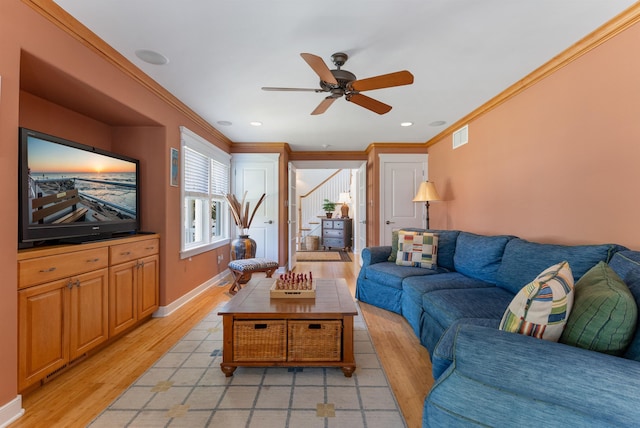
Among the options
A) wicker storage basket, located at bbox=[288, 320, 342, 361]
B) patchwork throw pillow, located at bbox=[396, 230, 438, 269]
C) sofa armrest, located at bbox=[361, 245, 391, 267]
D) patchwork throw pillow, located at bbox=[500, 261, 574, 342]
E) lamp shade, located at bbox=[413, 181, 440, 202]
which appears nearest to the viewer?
patchwork throw pillow, located at bbox=[500, 261, 574, 342]

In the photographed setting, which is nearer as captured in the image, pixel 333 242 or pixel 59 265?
pixel 59 265

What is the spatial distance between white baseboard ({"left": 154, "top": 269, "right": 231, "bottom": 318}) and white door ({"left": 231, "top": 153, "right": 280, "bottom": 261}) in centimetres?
87

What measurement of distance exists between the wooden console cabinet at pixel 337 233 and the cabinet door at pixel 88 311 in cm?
662

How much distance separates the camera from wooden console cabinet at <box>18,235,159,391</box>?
1736 millimetres

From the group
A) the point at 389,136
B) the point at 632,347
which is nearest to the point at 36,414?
the point at 632,347

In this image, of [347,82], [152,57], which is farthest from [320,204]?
[152,57]

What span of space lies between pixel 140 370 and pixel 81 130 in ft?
7.21

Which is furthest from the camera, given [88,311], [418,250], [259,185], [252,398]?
[259,185]

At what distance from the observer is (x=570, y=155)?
2.34 m

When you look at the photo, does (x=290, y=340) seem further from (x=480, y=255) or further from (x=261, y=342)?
(x=480, y=255)

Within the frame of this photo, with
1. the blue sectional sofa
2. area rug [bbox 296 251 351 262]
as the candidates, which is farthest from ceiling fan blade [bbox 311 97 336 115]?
Answer: area rug [bbox 296 251 351 262]

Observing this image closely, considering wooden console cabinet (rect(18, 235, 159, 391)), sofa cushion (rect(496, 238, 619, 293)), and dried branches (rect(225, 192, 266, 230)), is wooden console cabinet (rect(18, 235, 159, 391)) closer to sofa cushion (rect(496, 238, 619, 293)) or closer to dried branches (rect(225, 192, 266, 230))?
dried branches (rect(225, 192, 266, 230))

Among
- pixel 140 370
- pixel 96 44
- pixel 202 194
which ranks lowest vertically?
pixel 140 370

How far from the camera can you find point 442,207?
4.75 meters
